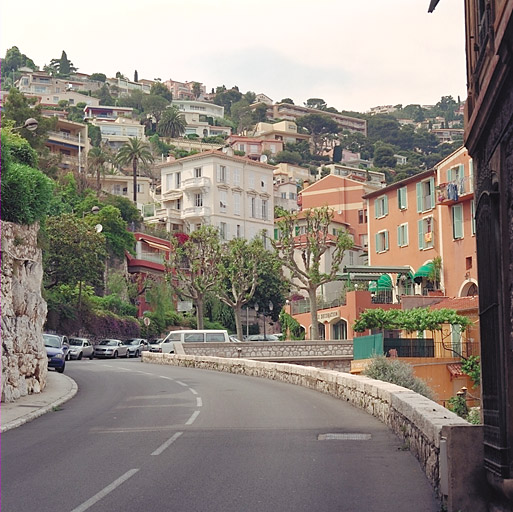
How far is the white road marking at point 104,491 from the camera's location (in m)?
9.54

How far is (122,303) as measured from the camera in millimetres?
71125

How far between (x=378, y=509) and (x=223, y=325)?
74079 mm

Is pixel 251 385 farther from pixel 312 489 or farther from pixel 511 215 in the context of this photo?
pixel 511 215

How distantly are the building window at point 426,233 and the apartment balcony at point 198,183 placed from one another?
48.2 meters

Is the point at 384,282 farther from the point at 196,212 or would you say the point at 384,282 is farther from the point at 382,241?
the point at 196,212

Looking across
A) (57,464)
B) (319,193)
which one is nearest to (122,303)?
(319,193)

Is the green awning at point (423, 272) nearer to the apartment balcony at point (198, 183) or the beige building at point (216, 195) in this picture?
the beige building at point (216, 195)

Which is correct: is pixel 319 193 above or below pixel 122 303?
above

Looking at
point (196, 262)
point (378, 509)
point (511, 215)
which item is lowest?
point (378, 509)

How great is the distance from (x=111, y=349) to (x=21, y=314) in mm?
34694

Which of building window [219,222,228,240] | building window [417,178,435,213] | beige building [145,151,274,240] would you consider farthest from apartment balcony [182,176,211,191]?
building window [417,178,435,213]

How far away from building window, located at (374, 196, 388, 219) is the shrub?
35.6 m

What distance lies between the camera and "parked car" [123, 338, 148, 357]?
6078 centimetres

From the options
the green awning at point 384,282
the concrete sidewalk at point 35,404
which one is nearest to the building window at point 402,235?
the green awning at point 384,282
